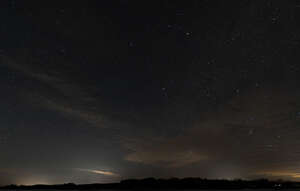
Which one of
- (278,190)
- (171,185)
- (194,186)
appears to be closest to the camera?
(278,190)

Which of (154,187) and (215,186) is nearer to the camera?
(154,187)

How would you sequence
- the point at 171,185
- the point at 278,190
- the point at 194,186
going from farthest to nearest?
the point at 171,185 → the point at 194,186 → the point at 278,190

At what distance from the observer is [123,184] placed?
175750 mm

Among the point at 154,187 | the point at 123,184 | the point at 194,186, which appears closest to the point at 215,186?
the point at 194,186

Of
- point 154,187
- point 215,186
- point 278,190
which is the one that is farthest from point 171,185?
point 278,190

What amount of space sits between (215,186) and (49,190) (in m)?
89.0

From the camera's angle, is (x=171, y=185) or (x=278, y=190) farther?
(x=171, y=185)

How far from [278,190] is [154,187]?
196ft

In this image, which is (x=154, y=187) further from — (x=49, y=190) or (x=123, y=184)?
(x=49, y=190)

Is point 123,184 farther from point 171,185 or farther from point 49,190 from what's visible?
point 49,190

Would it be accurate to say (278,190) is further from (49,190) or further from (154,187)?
(49,190)

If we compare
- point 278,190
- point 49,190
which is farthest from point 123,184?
point 278,190

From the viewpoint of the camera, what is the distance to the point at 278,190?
14025 cm

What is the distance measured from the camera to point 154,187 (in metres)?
166
